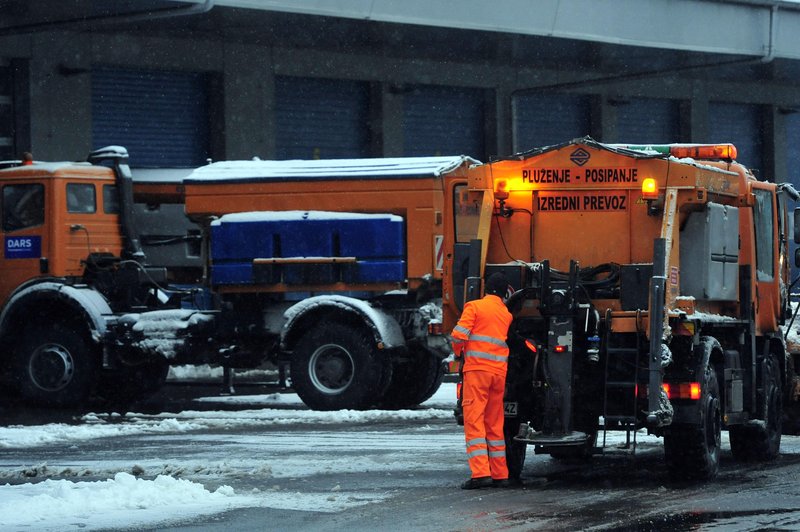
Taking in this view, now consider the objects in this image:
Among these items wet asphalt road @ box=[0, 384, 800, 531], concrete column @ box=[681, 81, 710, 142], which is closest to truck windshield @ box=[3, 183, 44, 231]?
wet asphalt road @ box=[0, 384, 800, 531]

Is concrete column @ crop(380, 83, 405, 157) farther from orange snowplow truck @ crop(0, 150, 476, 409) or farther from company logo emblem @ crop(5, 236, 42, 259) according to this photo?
company logo emblem @ crop(5, 236, 42, 259)

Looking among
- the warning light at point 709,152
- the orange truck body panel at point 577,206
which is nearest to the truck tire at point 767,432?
the orange truck body panel at point 577,206

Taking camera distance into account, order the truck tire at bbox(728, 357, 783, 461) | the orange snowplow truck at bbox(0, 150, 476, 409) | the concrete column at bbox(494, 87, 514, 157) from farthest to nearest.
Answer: the concrete column at bbox(494, 87, 514, 157) → the orange snowplow truck at bbox(0, 150, 476, 409) → the truck tire at bbox(728, 357, 783, 461)

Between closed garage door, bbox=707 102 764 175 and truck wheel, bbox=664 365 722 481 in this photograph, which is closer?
truck wheel, bbox=664 365 722 481

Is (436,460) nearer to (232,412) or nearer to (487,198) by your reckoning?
(487,198)

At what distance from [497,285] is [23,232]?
9504 millimetres

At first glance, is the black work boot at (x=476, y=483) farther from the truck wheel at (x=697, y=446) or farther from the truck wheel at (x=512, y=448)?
the truck wheel at (x=697, y=446)

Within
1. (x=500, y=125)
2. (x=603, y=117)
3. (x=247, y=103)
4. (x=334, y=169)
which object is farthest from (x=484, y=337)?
(x=603, y=117)

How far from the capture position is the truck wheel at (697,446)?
12477mm

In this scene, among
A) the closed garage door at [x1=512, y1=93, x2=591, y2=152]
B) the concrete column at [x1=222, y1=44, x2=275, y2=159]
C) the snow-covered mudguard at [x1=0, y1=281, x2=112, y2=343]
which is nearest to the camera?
the snow-covered mudguard at [x1=0, y1=281, x2=112, y2=343]

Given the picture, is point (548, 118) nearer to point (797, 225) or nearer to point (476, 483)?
point (797, 225)

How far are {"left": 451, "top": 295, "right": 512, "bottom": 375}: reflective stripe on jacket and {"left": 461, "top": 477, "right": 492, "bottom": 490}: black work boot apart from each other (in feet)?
2.51

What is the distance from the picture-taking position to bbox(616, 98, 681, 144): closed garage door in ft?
112

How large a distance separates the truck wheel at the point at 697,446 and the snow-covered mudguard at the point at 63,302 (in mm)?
9102
